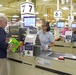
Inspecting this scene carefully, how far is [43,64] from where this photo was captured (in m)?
3.55

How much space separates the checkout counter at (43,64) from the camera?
3.13 metres

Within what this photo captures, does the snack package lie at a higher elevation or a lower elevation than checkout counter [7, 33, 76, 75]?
higher

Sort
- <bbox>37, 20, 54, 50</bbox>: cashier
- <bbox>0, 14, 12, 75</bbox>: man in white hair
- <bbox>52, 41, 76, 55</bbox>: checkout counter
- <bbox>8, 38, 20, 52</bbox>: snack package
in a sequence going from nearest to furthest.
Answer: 1. <bbox>0, 14, 12, 75</bbox>: man in white hair
2. <bbox>8, 38, 20, 52</bbox>: snack package
3. <bbox>37, 20, 54, 50</bbox>: cashier
4. <bbox>52, 41, 76, 55</bbox>: checkout counter

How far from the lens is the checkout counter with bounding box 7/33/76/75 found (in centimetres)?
313

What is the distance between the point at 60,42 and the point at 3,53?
4.31 metres

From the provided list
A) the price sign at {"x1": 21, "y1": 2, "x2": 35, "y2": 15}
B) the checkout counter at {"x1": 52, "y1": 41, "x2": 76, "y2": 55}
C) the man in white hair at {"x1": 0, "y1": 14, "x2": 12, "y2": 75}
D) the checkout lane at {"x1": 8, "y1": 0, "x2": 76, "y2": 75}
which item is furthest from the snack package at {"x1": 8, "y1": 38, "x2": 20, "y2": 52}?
the checkout counter at {"x1": 52, "y1": 41, "x2": 76, "y2": 55}

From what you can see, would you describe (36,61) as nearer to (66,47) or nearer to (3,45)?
(3,45)

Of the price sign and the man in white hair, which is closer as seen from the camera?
the man in white hair

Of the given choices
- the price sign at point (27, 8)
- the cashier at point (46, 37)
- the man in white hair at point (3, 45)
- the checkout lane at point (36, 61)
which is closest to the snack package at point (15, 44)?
the checkout lane at point (36, 61)

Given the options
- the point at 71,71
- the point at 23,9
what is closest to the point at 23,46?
the point at 71,71

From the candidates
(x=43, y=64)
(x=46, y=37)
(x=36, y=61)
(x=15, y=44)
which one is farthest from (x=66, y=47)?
(x=43, y=64)

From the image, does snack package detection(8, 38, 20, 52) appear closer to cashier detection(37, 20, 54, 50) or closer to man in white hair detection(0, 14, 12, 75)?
man in white hair detection(0, 14, 12, 75)

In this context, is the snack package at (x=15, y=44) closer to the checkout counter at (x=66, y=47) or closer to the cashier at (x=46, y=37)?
the cashier at (x=46, y=37)

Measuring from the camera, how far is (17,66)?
418cm
